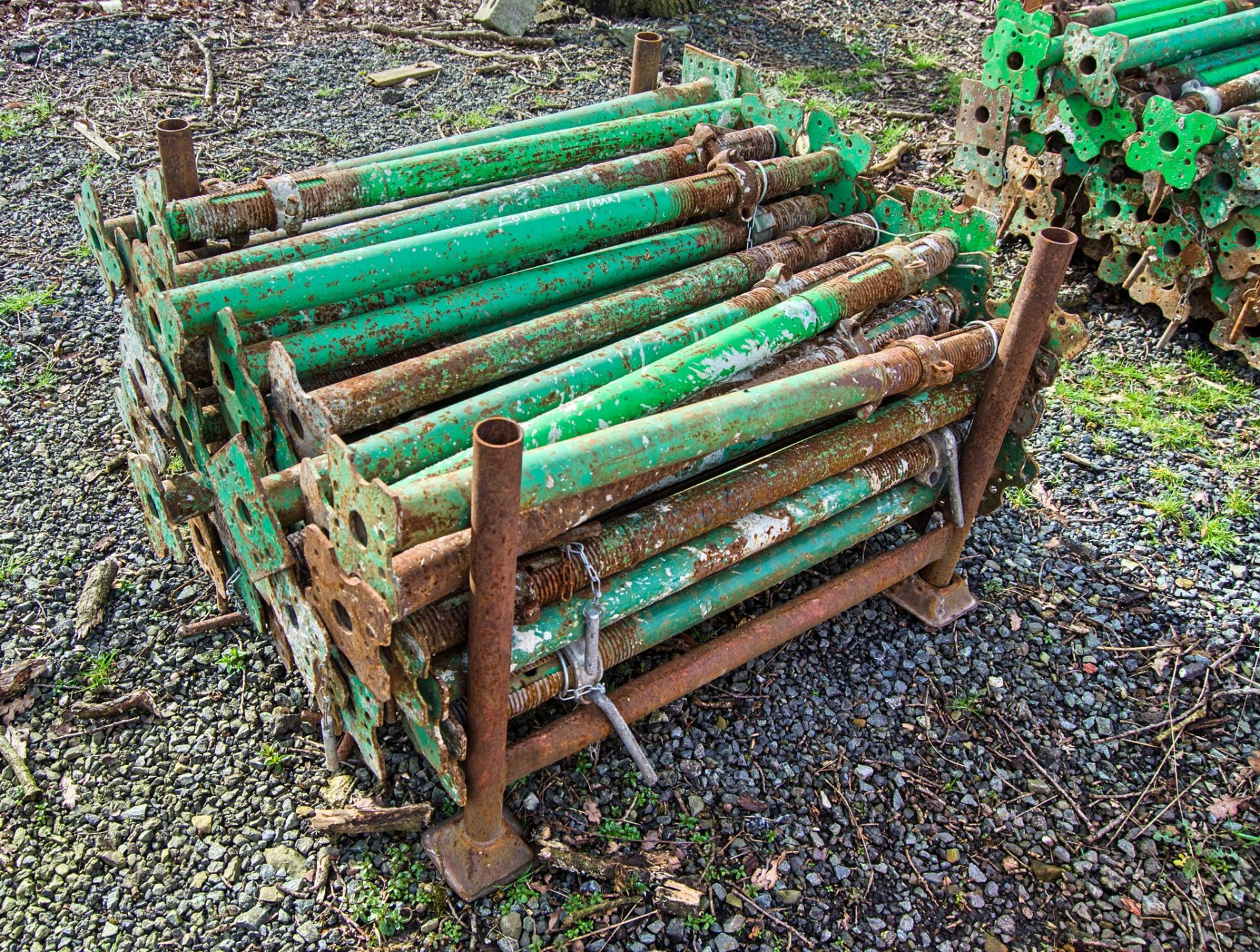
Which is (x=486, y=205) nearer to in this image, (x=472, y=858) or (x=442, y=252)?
(x=442, y=252)

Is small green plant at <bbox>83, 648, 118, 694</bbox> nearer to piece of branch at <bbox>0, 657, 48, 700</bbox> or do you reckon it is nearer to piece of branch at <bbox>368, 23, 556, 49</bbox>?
piece of branch at <bbox>0, 657, 48, 700</bbox>

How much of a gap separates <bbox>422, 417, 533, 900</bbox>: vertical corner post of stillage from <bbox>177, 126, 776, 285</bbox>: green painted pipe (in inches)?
63.8

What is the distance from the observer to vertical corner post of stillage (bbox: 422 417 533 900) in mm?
2566

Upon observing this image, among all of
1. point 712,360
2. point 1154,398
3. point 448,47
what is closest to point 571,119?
point 712,360

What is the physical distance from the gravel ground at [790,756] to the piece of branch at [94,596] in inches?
2.0

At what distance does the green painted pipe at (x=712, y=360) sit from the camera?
3385mm

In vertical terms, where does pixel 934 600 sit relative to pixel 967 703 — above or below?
above

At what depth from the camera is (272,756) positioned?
156 inches

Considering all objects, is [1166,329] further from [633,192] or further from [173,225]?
[173,225]

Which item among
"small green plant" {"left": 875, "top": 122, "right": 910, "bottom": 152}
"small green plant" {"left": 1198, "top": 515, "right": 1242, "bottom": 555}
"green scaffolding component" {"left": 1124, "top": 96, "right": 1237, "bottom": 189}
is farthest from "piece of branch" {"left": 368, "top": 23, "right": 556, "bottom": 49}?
"small green plant" {"left": 1198, "top": 515, "right": 1242, "bottom": 555}

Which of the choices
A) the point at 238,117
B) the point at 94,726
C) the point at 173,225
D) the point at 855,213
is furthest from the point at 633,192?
the point at 238,117

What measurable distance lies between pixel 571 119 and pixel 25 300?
13.1 ft

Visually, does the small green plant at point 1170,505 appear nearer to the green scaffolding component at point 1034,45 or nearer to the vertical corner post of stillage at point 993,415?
the vertical corner post of stillage at point 993,415

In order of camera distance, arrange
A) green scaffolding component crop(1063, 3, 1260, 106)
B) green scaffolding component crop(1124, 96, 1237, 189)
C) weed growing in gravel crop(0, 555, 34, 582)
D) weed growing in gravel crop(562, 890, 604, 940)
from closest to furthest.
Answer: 1. weed growing in gravel crop(562, 890, 604, 940)
2. weed growing in gravel crop(0, 555, 34, 582)
3. green scaffolding component crop(1124, 96, 1237, 189)
4. green scaffolding component crop(1063, 3, 1260, 106)
